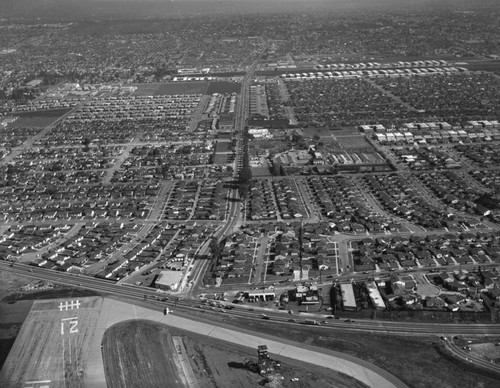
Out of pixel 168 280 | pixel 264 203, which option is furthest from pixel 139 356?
pixel 264 203

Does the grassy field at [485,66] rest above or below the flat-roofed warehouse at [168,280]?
above

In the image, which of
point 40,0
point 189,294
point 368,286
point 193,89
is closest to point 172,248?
point 189,294

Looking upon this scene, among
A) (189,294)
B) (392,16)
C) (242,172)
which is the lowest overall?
(189,294)

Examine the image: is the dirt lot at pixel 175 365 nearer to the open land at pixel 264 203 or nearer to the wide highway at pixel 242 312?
the open land at pixel 264 203

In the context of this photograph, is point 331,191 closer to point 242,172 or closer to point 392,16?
point 242,172

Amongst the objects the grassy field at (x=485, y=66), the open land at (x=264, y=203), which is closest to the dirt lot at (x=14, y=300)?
the open land at (x=264, y=203)

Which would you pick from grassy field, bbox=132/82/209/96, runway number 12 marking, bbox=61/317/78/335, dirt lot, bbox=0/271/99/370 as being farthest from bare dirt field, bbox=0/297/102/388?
grassy field, bbox=132/82/209/96
